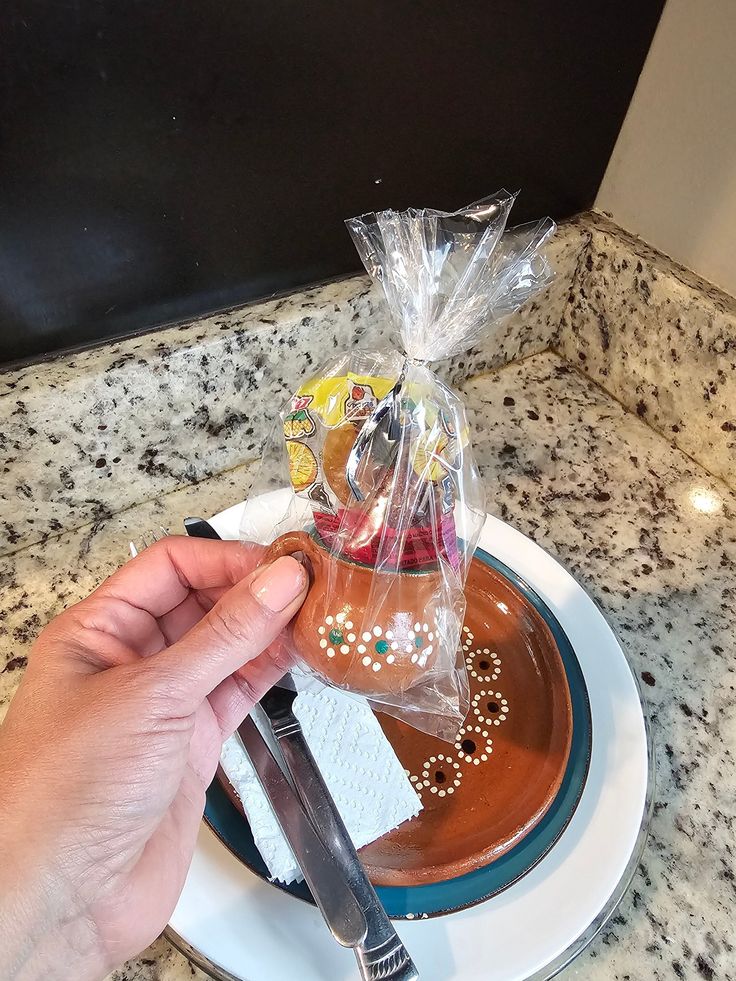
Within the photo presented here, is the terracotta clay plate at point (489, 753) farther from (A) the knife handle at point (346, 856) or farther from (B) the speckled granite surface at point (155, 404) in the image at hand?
(B) the speckled granite surface at point (155, 404)

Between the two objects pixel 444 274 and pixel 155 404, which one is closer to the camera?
pixel 444 274

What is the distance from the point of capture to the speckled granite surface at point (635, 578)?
0.46m

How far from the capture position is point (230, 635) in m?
0.40

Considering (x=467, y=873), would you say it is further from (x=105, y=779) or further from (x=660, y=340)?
(x=660, y=340)

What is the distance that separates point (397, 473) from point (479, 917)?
26 cm

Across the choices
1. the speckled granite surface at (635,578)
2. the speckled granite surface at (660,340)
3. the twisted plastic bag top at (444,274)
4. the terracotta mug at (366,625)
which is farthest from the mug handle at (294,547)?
the speckled granite surface at (660,340)

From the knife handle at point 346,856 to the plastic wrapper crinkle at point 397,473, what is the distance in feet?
0.22

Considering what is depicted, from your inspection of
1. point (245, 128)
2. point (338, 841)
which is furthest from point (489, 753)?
point (245, 128)

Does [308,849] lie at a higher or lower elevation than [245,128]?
lower

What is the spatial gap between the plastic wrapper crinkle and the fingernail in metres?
0.01

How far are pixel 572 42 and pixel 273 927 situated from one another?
0.70 meters

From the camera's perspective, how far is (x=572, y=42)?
64 cm

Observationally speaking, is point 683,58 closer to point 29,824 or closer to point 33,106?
point 33,106

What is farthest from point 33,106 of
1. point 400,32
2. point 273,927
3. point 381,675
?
point 273,927
